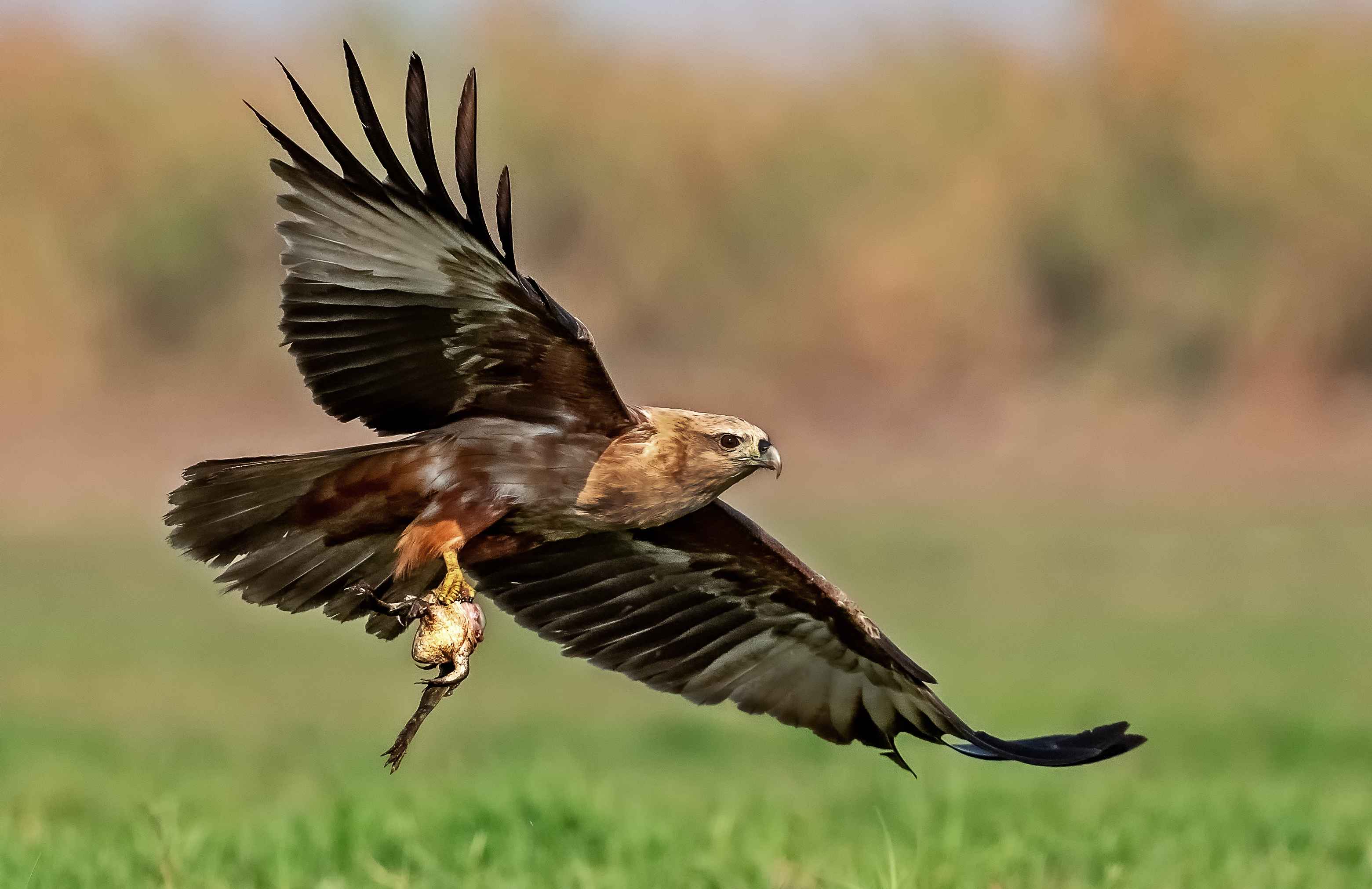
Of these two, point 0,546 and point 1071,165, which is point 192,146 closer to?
point 0,546

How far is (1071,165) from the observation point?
23125mm

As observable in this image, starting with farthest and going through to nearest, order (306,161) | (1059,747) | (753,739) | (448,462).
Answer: (753,739), (1059,747), (448,462), (306,161)

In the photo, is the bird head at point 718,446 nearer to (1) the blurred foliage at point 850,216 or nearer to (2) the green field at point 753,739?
(2) the green field at point 753,739

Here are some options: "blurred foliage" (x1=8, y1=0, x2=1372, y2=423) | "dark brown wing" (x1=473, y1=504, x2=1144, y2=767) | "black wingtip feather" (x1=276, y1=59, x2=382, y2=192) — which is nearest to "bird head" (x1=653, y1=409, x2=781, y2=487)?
"dark brown wing" (x1=473, y1=504, x2=1144, y2=767)

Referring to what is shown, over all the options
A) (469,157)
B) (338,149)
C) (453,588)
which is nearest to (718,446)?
(453,588)

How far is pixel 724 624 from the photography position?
6.46 metres

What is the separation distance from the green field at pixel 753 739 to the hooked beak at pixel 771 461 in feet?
3.32

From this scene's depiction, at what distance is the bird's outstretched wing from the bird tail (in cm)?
19

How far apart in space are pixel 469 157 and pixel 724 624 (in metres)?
2.05

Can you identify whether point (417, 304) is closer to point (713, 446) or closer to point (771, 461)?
point (713, 446)

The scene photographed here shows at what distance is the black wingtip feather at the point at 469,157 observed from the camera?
4770 millimetres

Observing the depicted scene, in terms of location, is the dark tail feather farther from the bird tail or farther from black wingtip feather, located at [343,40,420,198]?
black wingtip feather, located at [343,40,420,198]

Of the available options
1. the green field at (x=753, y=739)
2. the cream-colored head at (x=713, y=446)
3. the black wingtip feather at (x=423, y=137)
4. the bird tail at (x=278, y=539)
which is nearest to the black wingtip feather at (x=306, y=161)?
the black wingtip feather at (x=423, y=137)

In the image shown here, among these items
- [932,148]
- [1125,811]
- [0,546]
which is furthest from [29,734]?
[932,148]
